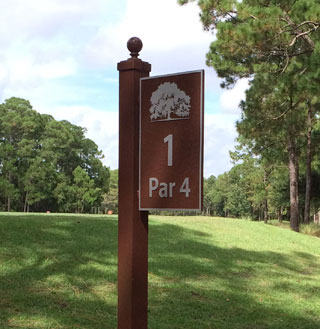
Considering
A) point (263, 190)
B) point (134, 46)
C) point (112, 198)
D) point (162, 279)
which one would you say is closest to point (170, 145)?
point (134, 46)

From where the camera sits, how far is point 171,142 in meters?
3.47

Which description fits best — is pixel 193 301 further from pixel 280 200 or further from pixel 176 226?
pixel 280 200

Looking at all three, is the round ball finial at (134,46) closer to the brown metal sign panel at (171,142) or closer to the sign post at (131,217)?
the sign post at (131,217)

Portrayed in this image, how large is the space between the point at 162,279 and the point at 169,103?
558 cm

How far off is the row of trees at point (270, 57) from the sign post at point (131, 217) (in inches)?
359

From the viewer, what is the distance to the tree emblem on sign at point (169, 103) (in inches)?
136

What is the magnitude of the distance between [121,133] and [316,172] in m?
28.3

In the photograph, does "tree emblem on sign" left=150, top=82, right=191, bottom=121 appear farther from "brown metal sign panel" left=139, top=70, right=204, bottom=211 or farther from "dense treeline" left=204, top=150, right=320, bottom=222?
"dense treeline" left=204, top=150, right=320, bottom=222

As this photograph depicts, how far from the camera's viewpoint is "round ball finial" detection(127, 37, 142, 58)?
3742 millimetres

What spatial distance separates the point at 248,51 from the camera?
13.5m

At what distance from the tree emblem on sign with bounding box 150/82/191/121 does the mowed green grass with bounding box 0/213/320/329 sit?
10.7ft

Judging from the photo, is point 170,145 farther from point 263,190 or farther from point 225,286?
point 263,190

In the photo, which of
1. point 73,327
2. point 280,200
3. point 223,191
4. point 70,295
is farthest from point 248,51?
point 223,191

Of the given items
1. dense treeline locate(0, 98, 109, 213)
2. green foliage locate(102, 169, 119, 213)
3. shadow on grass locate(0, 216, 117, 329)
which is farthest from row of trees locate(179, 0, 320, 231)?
green foliage locate(102, 169, 119, 213)
